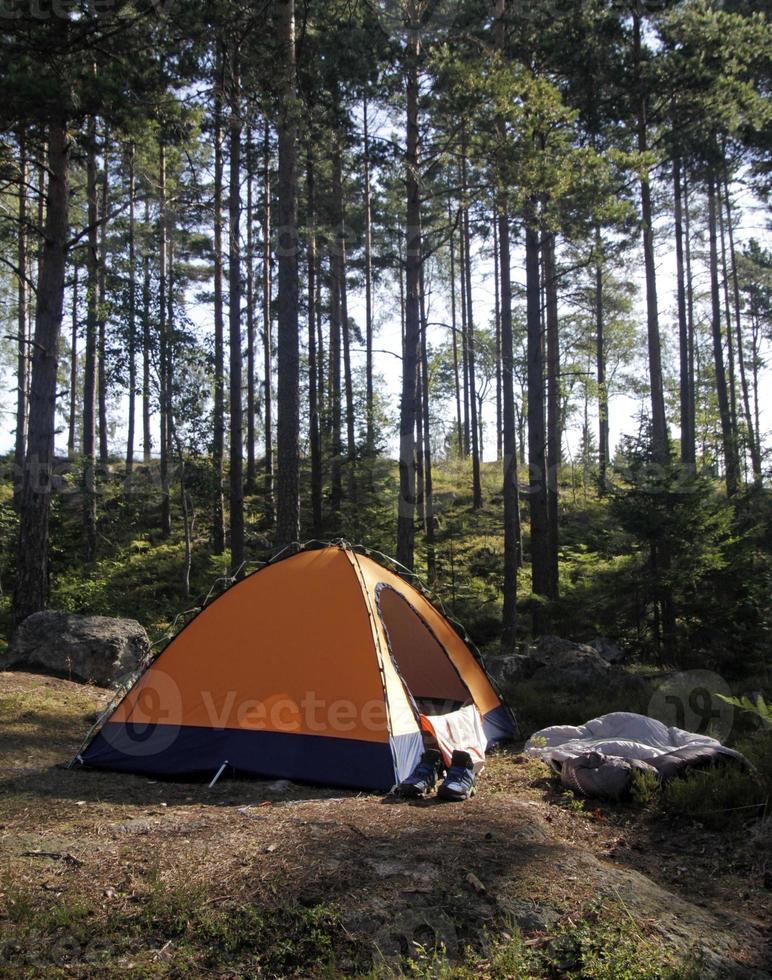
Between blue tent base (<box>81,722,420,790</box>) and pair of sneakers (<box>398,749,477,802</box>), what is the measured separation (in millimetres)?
116

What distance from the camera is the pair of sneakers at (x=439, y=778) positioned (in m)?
5.50

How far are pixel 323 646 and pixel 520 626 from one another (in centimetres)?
869

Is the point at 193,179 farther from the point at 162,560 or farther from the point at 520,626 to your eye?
the point at 520,626

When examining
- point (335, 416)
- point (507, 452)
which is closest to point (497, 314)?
point (335, 416)

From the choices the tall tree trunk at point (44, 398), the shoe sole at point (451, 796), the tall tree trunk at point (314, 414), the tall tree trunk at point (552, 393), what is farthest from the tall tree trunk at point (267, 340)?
the shoe sole at point (451, 796)

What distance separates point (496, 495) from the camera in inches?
1036

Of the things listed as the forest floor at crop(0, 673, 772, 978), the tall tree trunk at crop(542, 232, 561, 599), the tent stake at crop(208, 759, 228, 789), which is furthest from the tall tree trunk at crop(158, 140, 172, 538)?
the forest floor at crop(0, 673, 772, 978)

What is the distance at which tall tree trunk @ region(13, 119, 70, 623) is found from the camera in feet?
34.6

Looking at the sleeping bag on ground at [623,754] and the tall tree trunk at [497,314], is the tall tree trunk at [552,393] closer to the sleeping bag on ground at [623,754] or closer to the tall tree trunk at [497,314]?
the tall tree trunk at [497,314]

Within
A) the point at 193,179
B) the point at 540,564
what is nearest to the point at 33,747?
the point at 540,564

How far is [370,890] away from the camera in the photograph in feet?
11.8

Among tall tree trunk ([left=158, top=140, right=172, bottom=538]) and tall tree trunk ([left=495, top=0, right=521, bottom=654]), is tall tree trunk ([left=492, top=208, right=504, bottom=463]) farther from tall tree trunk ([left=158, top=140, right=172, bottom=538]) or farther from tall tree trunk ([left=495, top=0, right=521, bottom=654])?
tall tree trunk ([left=158, top=140, right=172, bottom=538])

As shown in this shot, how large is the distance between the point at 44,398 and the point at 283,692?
22.7 ft

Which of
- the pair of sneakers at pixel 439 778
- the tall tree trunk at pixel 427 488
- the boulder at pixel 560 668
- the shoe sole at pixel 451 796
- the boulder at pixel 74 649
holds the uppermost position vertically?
the tall tree trunk at pixel 427 488
